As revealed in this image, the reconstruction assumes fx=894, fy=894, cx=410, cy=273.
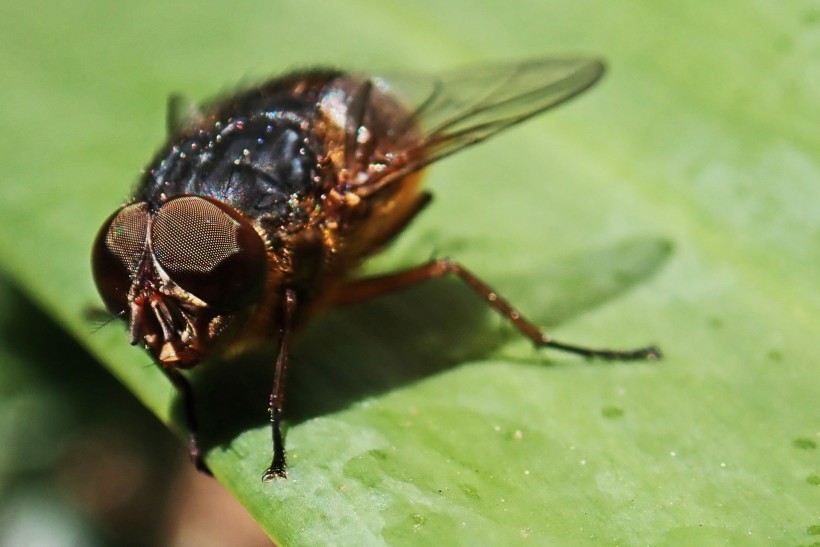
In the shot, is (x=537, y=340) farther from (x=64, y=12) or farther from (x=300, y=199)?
(x=64, y=12)

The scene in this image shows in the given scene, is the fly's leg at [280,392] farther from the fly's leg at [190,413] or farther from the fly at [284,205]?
the fly's leg at [190,413]

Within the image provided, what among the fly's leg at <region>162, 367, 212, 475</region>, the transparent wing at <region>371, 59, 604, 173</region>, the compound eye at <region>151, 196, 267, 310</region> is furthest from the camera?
the transparent wing at <region>371, 59, 604, 173</region>

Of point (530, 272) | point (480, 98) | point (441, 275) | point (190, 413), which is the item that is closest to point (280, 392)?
point (190, 413)

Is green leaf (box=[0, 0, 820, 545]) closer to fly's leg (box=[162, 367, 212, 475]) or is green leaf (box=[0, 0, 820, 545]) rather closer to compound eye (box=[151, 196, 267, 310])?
fly's leg (box=[162, 367, 212, 475])

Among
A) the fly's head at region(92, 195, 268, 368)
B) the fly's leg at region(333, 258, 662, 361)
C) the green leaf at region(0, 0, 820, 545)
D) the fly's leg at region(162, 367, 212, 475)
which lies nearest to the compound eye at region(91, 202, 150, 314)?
Answer: the fly's head at region(92, 195, 268, 368)

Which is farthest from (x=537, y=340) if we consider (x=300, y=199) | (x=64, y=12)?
(x=64, y=12)

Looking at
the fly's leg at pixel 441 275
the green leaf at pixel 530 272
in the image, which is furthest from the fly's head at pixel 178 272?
the fly's leg at pixel 441 275

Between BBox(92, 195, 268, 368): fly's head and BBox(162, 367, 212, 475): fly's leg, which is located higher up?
BBox(92, 195, 268, 368): fly's head
